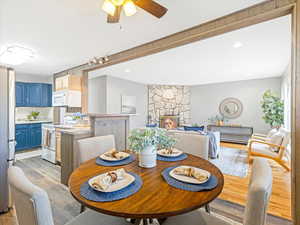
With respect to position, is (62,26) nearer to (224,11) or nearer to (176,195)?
(224,11)

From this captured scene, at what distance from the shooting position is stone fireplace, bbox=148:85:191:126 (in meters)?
7.50

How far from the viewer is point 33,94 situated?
17.6 feet

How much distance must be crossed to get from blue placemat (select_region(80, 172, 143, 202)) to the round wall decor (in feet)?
22.3

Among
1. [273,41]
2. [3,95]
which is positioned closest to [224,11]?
[273,41]

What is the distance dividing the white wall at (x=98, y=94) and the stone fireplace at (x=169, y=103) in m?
2.33

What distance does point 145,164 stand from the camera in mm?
1402

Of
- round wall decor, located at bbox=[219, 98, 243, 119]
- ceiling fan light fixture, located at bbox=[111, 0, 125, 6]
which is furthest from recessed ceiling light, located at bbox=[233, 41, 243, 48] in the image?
round wall decor, located at bbox=[219, 98, 243, 119]

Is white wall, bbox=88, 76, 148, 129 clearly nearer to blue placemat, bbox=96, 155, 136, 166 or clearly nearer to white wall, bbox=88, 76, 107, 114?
white wall, bbox=88, 76, 107, 114

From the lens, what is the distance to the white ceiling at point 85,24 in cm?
189

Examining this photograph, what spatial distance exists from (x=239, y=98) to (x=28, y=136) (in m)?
7.96

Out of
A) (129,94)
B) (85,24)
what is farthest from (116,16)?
(129,94)

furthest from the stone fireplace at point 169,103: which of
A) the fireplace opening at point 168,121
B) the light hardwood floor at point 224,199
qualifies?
the light hardwood floor at point 224,199

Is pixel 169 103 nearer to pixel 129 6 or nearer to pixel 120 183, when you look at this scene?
pixel 129 6

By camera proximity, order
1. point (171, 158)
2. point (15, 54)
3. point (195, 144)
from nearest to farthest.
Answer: point (171, 158), point (195, 144), point (15, 54)
